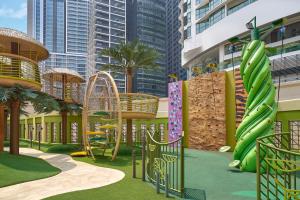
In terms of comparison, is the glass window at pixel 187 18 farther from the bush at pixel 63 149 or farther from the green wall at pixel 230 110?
the bush at pixel 63 149

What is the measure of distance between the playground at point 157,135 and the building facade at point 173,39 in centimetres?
9624

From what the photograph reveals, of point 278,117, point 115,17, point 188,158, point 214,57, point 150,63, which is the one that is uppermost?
point 115,17

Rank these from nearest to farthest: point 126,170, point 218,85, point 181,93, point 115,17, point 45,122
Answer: point 126,170
point 218,85
point 181,93
point 45,122
point 115,17

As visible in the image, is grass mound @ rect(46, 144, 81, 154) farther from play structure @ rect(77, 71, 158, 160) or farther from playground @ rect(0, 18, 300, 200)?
play structure @ rect(77, 71, 158, 160)

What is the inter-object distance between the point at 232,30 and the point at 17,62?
2978cm

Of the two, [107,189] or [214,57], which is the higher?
[214,57]

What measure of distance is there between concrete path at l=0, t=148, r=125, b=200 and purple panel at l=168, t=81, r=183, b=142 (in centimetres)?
999

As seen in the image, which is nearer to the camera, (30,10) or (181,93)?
(181,93)

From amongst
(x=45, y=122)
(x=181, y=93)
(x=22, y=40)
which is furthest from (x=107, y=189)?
(x=45, y=122)

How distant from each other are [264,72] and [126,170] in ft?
21.4

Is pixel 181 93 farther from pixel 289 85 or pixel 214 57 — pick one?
pixel 214 57

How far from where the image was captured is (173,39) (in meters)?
128

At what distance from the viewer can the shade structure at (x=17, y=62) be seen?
637 inches

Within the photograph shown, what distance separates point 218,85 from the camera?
20016 mm
